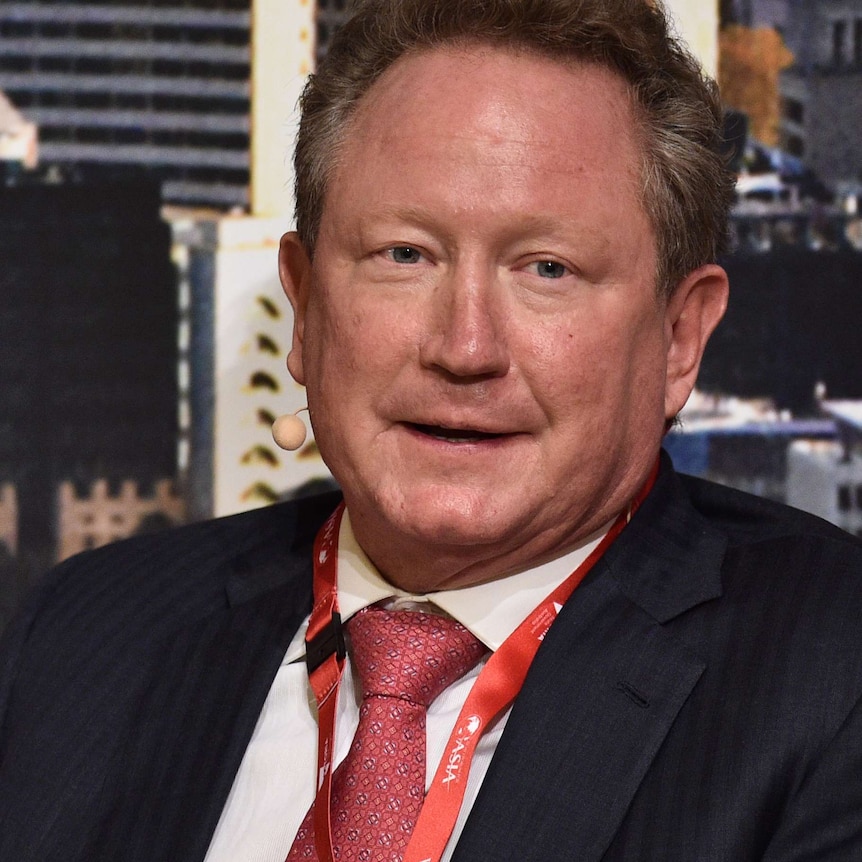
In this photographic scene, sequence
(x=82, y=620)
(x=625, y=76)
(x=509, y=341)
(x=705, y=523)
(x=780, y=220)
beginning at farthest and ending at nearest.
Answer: (x=780, y=220), (x=82, y=620), (x=705, y=523), (x=625, y=76), (x=509, y=341)

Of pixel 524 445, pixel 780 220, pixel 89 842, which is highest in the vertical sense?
pixel 780 220

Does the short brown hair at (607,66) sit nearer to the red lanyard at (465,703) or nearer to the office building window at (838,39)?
the red lanyard at (465,703)

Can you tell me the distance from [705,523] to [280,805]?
625 millimetres

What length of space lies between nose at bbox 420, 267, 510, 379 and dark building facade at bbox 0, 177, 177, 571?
0.94 m

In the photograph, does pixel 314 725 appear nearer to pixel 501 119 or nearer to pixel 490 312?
pixel 490 312

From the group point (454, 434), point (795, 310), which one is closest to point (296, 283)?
point (454, 434)

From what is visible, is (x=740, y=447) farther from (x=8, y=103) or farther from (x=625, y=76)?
(x=8, y=103)

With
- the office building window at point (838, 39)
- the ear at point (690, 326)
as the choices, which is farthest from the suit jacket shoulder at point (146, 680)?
the office building window at point (838, 39)

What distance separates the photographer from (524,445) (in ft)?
4.69

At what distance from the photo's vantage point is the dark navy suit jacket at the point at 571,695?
50.9 inches

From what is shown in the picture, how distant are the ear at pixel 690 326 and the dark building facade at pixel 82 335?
0.99 metres

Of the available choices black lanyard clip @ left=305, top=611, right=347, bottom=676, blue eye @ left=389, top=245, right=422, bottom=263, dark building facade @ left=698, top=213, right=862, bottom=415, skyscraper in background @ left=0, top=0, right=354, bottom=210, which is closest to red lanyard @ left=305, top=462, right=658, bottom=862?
black lanyard clip @ left=305, top=611, right=347, bottom=676

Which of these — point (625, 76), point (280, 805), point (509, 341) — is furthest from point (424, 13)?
point (280, 805)

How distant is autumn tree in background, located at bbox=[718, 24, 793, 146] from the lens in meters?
2.17
